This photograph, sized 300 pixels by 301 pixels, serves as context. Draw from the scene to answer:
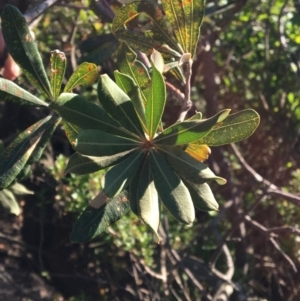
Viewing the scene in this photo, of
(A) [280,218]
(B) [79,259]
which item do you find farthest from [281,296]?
(B) [79,259]

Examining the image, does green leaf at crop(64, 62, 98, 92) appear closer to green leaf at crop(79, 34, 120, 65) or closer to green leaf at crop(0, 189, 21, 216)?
green leaf at crop(79, 34, 120, 65)

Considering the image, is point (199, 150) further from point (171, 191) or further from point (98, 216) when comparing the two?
point (98, 216)

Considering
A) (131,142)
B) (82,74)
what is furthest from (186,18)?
(131,142)

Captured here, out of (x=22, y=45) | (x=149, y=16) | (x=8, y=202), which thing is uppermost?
(x=22, y=45)

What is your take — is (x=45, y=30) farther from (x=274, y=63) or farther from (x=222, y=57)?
(x=274, y=63)

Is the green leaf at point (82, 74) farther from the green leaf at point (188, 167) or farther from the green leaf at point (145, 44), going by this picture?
the green leaf at point (188, 167)

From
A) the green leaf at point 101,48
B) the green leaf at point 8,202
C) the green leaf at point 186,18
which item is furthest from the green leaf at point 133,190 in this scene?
the green leaf at point 8,202
